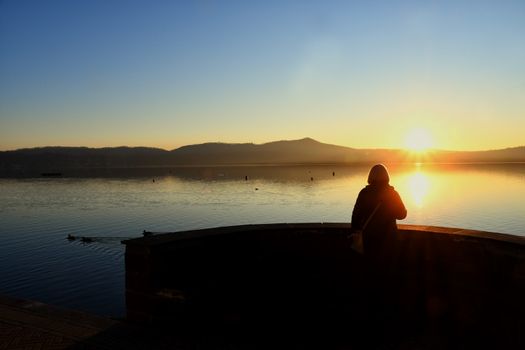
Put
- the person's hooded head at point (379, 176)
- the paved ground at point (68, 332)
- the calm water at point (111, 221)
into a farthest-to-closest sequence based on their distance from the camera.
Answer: the calm water at point (111, 221)
the person's hooded head at point (379, 176)
the paved ground at point (68, 332)

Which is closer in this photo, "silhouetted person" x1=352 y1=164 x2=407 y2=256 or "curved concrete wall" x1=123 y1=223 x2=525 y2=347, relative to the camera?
"curved concrete wall" x1=123 y1=223 x2=525 y2=347

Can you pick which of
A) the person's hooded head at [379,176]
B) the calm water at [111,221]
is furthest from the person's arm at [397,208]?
the calm water at [111,221]

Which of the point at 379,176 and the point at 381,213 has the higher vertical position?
the point at 379,176

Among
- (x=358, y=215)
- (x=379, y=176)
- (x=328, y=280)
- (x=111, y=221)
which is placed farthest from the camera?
(x=111, y=221)

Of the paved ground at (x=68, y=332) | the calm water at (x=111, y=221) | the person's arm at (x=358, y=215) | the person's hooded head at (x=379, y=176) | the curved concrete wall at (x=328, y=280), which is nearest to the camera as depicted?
the paved ground at (x=68, y=332)

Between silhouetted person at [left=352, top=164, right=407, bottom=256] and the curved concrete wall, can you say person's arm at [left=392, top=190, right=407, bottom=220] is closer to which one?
silhouetted person at [left=352, top=164, right=407, bottom=256]

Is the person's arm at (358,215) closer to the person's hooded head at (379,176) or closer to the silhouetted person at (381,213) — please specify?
the silhouetted person at (381,213)

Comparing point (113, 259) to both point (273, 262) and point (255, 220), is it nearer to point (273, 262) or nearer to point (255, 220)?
point (255, 220)

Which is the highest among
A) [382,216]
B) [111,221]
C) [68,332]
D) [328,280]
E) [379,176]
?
[379,176]

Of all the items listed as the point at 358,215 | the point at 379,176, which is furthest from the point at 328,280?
the point at 379,176

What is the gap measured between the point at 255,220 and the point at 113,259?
62.3 ft

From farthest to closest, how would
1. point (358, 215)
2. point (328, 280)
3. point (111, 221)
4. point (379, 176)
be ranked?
point (111, 221), point (328, 280), point (358, 215), point (379, 176)

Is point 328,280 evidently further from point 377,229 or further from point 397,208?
point 397,208

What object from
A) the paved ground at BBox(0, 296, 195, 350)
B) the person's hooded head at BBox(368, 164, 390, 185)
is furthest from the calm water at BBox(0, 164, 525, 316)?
the person's hooded head at BBox(368, 164, 390, 185)
